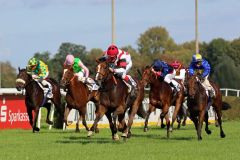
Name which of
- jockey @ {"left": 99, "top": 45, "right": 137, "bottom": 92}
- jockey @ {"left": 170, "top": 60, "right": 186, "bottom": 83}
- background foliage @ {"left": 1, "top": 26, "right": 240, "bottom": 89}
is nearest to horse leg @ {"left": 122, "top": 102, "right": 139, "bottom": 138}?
jockey @ {"left": 99, "top": 45, "right": 137, "bottom": 92}

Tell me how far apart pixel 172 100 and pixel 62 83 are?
10.2 feet

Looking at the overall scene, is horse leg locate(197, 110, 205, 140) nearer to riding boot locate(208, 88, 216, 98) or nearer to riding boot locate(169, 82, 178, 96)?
riding boot locate(208, 88, 216, 98)

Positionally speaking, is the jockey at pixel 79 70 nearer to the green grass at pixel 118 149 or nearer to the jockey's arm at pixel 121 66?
the green grass at pixel 118 149

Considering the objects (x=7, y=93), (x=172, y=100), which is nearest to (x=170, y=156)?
(x=172, y=100)

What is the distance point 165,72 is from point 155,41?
95688 mm

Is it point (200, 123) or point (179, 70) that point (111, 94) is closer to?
point (200, 123)

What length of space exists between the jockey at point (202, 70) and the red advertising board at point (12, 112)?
8.63m

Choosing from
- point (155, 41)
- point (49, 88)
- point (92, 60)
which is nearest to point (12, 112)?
point (49, 88)

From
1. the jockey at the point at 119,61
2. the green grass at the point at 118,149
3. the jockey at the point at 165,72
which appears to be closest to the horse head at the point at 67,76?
the jockey at the point at 165,72

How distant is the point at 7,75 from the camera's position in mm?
123875

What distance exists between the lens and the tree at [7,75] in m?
105

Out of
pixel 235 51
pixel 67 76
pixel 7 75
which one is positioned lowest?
pixel 67 76

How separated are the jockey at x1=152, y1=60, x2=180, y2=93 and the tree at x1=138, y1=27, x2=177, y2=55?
90615 mm

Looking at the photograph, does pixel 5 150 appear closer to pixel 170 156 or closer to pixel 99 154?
pixel 99 154
